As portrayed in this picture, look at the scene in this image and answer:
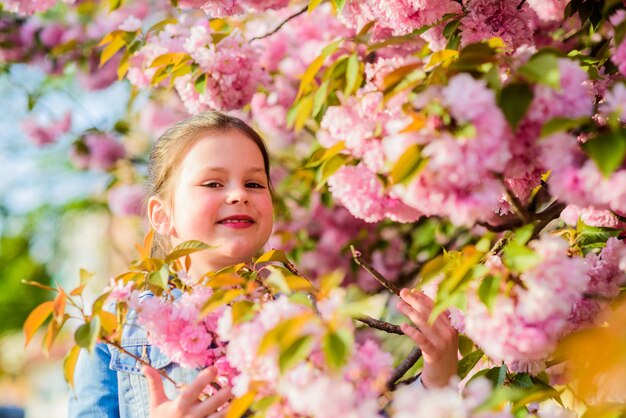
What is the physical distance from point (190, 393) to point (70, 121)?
168 inches

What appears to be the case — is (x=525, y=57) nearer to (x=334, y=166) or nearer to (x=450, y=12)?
(x=334, y=166)

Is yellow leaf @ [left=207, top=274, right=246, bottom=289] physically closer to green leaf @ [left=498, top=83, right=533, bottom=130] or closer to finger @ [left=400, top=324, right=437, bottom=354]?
finger @ [left=400, top=324, right=437, bottom=354]

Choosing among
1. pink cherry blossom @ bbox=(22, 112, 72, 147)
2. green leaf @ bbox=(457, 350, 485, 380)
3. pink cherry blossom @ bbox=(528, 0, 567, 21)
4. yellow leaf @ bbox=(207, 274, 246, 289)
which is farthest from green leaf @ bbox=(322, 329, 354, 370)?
pink cherry blossom @ bbox=(22, 112, 72, 147)

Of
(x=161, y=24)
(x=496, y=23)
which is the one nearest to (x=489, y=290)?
(x=496, y=23)

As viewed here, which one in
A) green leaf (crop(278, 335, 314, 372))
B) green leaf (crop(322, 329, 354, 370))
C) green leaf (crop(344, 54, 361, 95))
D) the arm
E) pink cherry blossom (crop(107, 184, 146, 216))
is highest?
green leaf (crop(344, 54, 361, 95))

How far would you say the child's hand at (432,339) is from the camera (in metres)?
1.22

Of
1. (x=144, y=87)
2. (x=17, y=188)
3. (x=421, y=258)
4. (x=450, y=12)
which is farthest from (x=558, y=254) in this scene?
(x=17, y=188)

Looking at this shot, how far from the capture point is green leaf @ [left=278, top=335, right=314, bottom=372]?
0.82 meters

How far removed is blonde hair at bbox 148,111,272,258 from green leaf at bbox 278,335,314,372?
0.95 metres

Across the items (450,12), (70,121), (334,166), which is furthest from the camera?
(70,121)

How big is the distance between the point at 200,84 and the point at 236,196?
50cm

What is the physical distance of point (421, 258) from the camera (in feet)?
10.8

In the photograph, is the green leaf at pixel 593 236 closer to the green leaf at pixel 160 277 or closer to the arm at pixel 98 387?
the green leaf at pixel 160 277

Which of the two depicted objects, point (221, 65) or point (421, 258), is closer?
point (221, 65)
